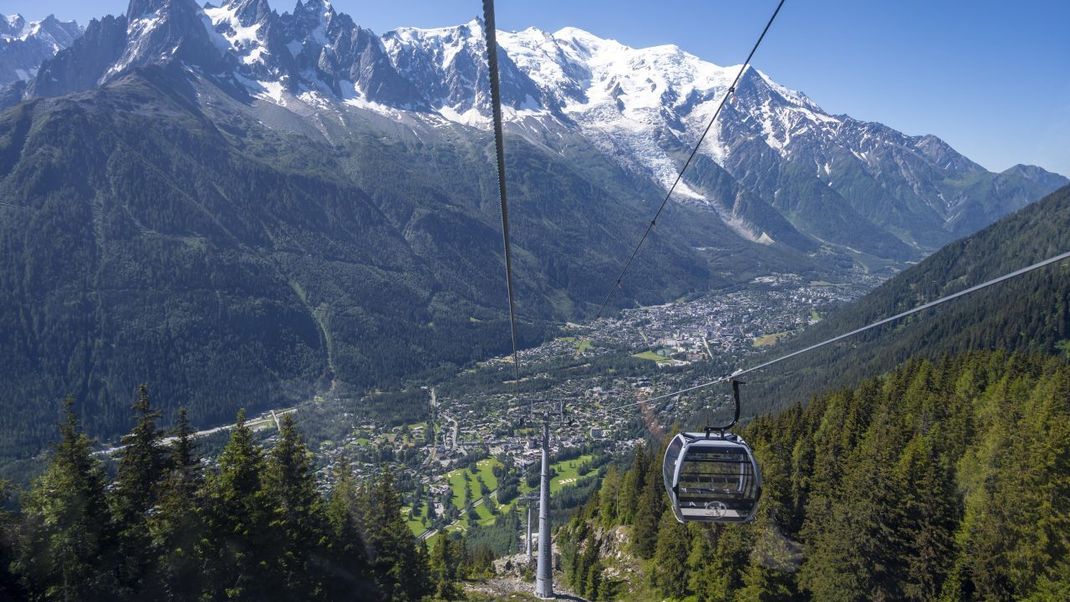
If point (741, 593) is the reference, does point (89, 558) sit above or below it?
above

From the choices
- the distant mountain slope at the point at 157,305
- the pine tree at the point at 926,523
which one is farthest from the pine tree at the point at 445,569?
the distant mountain slope at the point at 157,305

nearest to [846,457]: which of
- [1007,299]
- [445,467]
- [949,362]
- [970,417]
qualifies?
[970,417]

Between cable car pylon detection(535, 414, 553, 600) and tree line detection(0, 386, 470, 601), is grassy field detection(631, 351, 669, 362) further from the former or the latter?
tree line detection(0, 386, 470, 601)

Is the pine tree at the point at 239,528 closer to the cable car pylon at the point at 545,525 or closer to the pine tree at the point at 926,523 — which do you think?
the cable car pylon at the point at 545,525

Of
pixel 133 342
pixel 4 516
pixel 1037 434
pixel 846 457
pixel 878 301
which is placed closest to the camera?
pixel 4 516

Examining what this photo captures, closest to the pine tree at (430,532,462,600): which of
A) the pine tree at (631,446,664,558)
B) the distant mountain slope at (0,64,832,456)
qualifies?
the pine tree at (631,446,664,558)

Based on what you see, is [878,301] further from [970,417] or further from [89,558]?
[89,558]
